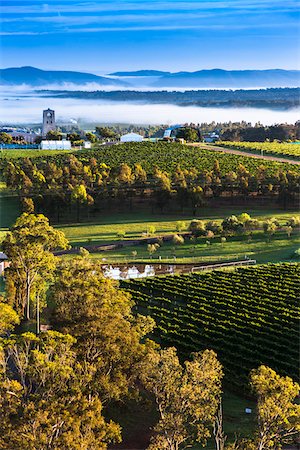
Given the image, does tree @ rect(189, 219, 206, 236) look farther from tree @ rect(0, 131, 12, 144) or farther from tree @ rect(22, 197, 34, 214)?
tree @ rect(0, 131, 12, 144)

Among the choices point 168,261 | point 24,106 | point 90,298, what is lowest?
point 168,261

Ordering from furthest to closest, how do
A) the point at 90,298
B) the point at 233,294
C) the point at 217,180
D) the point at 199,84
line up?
the point at 199,84 < the point at 217,180 < the point at 233,294 < the point at 90,298

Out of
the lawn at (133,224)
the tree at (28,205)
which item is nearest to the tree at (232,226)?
the lawn at (133,224)

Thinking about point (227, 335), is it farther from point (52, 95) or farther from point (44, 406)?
point (52, 95)

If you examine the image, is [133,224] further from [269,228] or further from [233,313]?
[233,313]

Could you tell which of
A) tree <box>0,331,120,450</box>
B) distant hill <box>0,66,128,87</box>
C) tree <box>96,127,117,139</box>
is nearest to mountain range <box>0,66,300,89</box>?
distant hill <box>0,66,128,87</box>

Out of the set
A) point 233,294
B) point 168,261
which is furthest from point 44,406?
point 168,261
